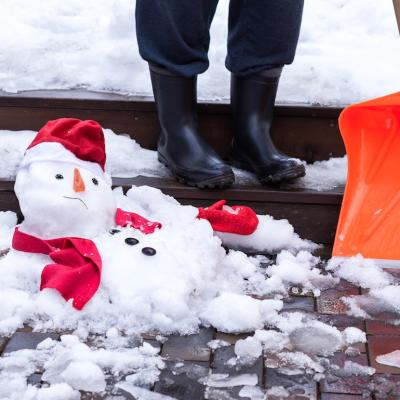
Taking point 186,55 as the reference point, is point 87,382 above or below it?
below

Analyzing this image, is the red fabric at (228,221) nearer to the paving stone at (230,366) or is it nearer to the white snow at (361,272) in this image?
the white snow at (361,272)

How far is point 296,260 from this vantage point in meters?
1.97

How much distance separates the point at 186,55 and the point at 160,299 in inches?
28.3

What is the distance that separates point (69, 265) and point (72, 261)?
1 centimetres

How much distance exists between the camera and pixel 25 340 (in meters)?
1.62

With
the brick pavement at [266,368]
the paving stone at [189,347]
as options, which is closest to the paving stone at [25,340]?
the brick pavement at [266,368]

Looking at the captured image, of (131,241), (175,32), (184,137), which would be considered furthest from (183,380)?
(175,32)

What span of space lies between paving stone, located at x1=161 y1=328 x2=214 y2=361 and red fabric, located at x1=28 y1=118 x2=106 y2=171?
0.57m

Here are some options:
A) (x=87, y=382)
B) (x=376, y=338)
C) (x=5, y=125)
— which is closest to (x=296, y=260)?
(x=376, y=338)

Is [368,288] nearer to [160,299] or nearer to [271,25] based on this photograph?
[160,299]

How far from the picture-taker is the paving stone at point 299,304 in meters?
1.77

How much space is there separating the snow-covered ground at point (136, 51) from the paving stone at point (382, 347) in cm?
90

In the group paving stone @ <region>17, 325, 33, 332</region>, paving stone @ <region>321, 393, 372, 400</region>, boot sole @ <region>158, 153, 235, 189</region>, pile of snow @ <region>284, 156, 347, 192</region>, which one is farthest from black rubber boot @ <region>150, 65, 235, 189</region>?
paving stone @ <region>321, 393, 372, 400</region>

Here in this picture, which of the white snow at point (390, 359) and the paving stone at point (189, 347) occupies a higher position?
the white snow at point (390, 359)
